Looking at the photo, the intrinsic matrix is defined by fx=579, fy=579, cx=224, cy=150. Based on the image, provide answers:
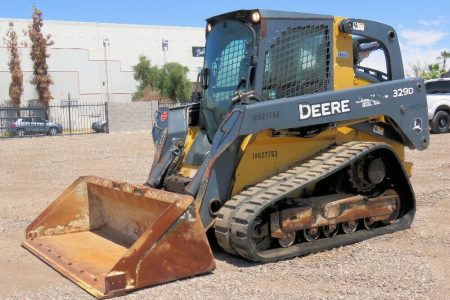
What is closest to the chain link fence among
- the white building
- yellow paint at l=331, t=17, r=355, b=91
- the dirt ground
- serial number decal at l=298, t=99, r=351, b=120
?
the white building

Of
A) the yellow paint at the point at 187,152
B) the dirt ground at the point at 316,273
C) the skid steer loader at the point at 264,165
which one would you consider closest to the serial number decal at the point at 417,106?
the skid steer loader at the point at 264,165

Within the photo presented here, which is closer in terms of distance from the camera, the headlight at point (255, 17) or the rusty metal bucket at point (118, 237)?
the rusty metal bucket at point (118, 237)

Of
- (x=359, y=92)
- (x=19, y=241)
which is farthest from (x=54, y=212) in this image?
(x=359, y=92)

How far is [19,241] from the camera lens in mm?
6531

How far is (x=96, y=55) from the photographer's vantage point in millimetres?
50344

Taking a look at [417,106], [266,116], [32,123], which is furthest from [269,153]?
[32,123]

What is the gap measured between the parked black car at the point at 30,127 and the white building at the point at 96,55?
57.3 feet

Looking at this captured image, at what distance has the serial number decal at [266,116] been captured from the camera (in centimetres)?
536

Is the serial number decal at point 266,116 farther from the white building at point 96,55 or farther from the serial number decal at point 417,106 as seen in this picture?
the white building at point 96,55

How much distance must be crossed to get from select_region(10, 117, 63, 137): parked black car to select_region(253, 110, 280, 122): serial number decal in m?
24.3

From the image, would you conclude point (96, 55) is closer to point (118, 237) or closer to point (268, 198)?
point (118, 237)

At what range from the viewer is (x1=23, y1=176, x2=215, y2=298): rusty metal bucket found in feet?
15.2

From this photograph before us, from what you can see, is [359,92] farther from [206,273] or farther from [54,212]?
[54,212]

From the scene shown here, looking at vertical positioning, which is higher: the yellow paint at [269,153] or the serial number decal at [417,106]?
the serial number decal at [417,106]
